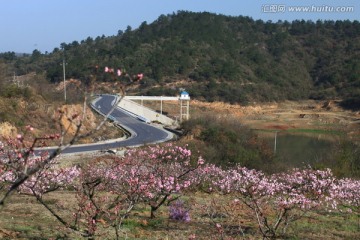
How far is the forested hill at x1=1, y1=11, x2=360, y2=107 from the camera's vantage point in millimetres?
117438

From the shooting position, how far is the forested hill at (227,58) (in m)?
117

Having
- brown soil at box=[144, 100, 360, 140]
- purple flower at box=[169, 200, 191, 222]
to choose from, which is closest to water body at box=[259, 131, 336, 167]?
brown soil at box=[144, 100, 360, 140]

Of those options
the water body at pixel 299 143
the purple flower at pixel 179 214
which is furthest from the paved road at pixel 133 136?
the purple flower at pixel 179 214

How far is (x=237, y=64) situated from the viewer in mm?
133625

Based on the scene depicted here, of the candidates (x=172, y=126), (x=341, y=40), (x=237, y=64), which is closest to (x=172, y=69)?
(x=237, y=64)

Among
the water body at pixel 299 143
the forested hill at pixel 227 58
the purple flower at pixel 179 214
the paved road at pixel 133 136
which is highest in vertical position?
the forested hill at pixel 227 58

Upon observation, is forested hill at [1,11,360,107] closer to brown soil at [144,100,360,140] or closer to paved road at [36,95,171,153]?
brown soil at [144,100,360,140]

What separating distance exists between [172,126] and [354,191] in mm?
45661

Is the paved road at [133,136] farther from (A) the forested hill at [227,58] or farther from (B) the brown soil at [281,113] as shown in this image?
(A) the forested hill at [227,58]

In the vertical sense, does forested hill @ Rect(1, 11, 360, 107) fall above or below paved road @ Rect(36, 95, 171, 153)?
above

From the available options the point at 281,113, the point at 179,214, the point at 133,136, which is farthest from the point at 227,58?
the point at 179,214

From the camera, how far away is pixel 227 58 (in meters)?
136

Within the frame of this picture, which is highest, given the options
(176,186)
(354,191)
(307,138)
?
(176,186)

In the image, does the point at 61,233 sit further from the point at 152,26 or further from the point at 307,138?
the point at 152,26
